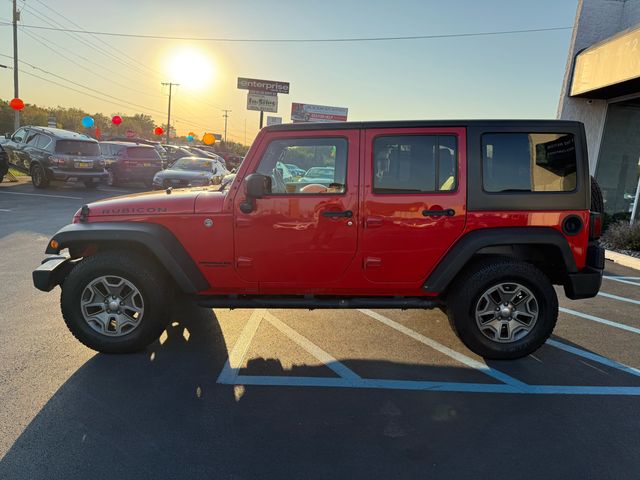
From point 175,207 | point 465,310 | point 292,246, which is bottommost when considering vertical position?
point 465,310

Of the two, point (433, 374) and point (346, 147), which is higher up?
point (346, 147)

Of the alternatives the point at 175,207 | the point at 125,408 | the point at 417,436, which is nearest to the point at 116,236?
the point at 175,207

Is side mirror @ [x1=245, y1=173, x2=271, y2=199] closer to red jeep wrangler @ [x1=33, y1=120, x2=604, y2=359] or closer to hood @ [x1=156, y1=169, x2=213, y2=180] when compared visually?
red jeep wrangler @ [x1=33, y1=120, x2=604, y2=359]

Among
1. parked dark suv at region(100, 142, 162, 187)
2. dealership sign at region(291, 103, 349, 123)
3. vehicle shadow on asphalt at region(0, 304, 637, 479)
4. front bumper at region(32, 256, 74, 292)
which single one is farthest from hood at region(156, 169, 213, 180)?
dealership sign at region(291, 103, 349, 123)

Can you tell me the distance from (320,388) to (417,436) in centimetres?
81

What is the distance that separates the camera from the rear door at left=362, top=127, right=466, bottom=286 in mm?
3574

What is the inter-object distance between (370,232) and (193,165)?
42.2ft

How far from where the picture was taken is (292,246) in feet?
11.9

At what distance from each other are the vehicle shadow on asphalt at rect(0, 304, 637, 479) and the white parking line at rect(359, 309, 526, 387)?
0.28 meters

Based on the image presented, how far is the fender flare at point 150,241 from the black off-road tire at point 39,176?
12.8 meters

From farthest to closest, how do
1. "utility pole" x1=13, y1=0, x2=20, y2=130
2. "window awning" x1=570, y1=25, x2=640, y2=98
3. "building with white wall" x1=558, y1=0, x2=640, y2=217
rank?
"utility pole" x1=13, y1=0, x2=20, y2=130 < "building with white wall" x1=558, y1=0, x2=640, y2=217 < "window awning" x1=570, y1=25, x2=640, y2=98

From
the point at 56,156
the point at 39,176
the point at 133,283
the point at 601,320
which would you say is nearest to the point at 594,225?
the point at 601,320

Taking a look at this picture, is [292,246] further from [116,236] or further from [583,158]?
[583,158]

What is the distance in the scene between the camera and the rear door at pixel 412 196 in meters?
3.57
